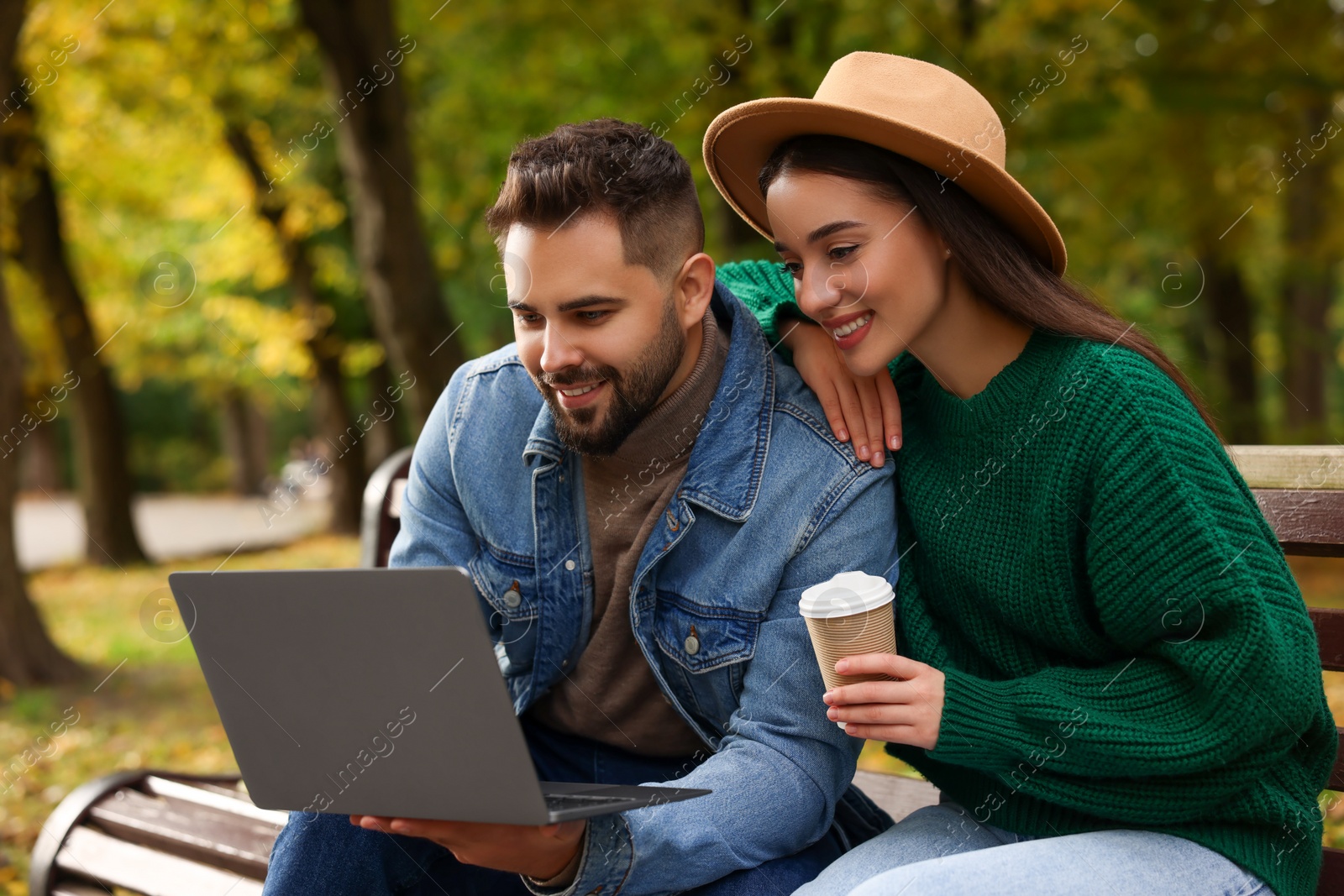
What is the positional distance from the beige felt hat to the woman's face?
0.10m

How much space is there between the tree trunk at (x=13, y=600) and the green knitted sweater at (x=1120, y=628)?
553 centimetres

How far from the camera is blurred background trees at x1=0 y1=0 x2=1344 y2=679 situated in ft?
26.2

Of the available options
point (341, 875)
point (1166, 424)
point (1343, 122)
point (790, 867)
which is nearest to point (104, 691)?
point (341, 875)

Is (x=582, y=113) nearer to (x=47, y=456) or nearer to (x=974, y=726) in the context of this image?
(x=974, y=726)

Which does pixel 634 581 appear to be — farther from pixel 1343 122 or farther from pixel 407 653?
pixel 1343 122

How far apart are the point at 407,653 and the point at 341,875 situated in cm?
79

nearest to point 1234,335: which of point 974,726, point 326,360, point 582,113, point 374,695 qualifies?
point 582,113

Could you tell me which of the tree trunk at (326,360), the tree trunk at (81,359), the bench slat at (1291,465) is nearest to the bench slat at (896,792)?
the bench slat at (1291,465)

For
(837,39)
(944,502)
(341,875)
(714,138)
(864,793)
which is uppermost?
(837,39)

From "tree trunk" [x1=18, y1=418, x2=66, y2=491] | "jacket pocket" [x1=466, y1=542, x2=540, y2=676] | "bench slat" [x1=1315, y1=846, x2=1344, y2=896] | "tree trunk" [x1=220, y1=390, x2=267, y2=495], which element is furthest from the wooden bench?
"tree trunk" [x1=220, y1=390, x2=267, y2=495]

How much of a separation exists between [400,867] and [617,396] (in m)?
0.98

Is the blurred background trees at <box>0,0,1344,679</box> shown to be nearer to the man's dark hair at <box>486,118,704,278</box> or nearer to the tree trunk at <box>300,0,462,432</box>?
the tree trunk at <box>300,0,462,432</box>

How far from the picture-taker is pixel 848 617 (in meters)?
1.87

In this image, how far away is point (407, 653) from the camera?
165cm
